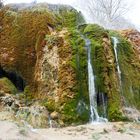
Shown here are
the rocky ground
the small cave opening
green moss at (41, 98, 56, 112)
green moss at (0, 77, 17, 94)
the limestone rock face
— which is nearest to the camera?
the rocky ground

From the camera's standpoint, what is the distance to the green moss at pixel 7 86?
12400 millimetres

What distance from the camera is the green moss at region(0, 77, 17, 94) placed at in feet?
40.7

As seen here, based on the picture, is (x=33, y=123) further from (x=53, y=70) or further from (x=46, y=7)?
(x=46, y=7)

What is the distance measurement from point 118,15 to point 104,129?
28.0m

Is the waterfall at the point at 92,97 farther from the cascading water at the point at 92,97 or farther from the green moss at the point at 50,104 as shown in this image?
the green moss at the point at 50,104

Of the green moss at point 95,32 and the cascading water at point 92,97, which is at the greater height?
the green moss at point 95,32

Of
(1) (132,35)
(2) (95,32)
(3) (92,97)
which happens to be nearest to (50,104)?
(3) (92,97)

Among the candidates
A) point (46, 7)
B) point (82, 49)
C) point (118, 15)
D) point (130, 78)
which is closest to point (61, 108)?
point (82, 49)

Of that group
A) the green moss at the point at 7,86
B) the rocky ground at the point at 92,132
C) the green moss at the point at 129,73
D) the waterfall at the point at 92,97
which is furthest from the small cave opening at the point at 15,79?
the rocky ground at the point at 92,132

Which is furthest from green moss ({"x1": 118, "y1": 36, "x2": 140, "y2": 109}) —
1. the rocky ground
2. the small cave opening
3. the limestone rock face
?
the small cave opening

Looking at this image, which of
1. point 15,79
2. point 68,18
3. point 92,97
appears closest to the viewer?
point 92,97

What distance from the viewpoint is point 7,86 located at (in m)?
12.6

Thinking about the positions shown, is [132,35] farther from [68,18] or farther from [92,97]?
[92,97]

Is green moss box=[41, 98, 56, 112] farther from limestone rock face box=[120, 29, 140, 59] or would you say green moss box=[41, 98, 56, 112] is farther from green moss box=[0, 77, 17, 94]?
limestone rock face box=[120, 29, 140, 59]
